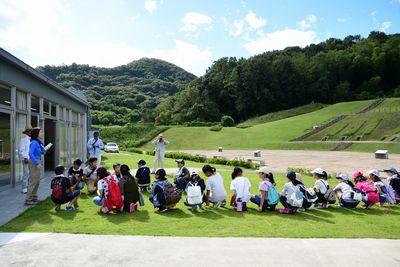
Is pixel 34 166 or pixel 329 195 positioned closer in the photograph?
pixel 34 166

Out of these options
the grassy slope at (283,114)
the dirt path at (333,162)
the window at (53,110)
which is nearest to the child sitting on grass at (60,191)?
the window at (53,110)

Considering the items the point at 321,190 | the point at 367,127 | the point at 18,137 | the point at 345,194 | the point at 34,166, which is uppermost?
the point at 367,127

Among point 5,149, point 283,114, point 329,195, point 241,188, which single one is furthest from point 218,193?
point 283,114

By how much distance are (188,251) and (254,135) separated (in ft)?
166

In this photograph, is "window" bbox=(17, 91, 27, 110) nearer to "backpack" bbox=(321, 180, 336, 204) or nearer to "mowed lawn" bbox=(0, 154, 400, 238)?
"mowed lawn" bbox=(0, 154, 400, 238)

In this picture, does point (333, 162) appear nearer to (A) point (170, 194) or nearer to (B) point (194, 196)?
(B) point (194, 196)

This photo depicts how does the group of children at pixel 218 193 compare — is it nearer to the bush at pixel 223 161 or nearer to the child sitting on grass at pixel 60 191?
the child sitting on grass at pixel 60 191

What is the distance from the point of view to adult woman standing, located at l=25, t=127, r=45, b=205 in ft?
27.0

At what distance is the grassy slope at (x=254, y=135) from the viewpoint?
48.0 meters

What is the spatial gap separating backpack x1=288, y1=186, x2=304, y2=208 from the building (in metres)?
7.99

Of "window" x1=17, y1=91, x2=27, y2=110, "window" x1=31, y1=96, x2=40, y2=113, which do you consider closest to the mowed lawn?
"window" x1=17, y1=91, x2=27, y2=110

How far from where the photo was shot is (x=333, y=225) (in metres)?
6.83

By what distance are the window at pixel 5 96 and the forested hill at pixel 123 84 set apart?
224 ft

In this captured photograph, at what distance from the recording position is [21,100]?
38.1 feet
